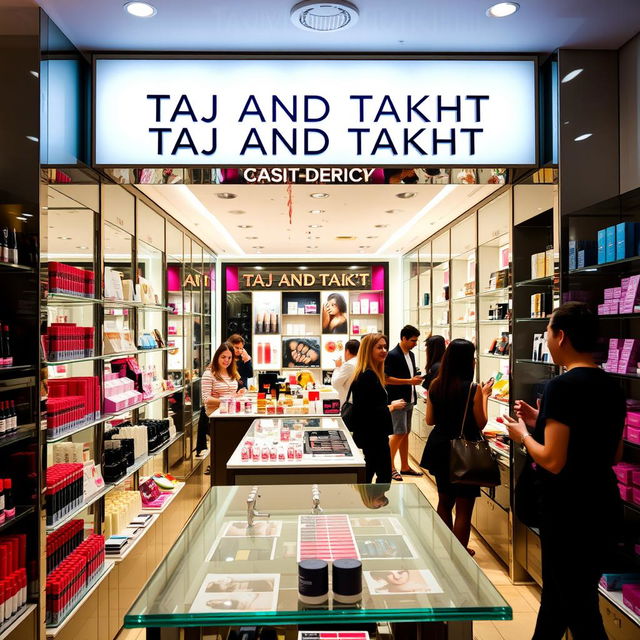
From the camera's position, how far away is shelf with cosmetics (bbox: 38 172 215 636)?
290 cm

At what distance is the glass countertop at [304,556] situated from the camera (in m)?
1.46

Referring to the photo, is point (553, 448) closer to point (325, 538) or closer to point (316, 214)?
point (325, 538)

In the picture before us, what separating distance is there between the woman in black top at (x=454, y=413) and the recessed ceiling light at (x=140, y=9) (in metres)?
2.51

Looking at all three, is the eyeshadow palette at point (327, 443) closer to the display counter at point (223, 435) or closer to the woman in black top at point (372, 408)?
the woman in black top at point (372, 408)

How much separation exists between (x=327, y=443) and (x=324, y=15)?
262 cm

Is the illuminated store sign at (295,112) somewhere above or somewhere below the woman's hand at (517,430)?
above

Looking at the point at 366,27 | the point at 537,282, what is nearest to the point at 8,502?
the point at 366,27

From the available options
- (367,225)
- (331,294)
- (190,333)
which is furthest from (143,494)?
(331,294)

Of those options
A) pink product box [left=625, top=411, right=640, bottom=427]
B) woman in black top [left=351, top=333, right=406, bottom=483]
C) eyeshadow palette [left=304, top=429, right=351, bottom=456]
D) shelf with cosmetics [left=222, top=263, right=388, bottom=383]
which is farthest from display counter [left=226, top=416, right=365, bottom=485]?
shelf with cosmetics [left=222, top=263, right=388, bottom=383]

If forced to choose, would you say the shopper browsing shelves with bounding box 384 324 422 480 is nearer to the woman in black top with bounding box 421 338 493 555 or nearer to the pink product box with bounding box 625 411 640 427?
the woman in black top with bounding box 421 338 493 555

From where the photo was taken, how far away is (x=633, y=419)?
2762 millimetres

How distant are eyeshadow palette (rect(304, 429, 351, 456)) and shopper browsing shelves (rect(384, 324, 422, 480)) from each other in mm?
2378

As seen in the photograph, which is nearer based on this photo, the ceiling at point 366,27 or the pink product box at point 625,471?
the ceiling at point 366,27

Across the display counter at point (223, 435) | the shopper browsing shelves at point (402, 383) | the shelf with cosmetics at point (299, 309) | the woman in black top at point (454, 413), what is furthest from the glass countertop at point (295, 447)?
the shelf with cosmetics at point (299, 309)
